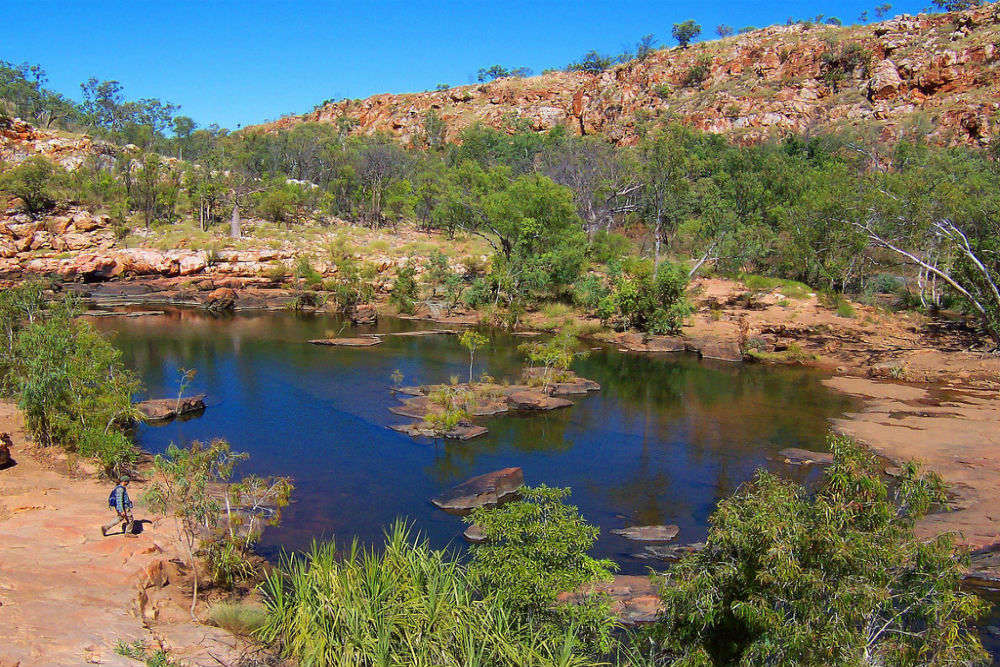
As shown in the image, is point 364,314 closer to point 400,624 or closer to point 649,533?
point 649,533

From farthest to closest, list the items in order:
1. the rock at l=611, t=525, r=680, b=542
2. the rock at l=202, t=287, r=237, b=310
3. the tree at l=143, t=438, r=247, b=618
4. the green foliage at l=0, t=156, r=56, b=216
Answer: the green foliage at l=0, t=156, r=56, b=216, the rock at l=202, t=287, r=237, b=310, the rock at l=611, t=525, r=680, b=542, the tree at l=143, t=438, r=247, b=618

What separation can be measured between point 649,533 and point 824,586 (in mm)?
11457

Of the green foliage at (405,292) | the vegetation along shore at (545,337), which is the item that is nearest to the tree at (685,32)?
the vegetation along shore at (545,337)

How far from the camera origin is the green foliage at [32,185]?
57.8 meters

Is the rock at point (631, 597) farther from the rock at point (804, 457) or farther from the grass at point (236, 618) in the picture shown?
the rock at point (804, 457)

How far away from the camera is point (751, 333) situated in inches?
1780

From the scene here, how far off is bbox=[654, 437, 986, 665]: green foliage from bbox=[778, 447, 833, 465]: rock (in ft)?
52.5

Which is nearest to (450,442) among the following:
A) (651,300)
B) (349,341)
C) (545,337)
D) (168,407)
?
(168,407)

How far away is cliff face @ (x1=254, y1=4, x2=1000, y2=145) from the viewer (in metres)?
78.4

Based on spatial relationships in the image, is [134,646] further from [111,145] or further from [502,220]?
[111,145]

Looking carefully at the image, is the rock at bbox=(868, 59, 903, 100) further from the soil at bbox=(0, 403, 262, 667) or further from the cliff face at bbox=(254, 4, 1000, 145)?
the soil at bbox=(0, 403, 262, 667)

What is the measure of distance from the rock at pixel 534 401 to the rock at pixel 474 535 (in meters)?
12.0

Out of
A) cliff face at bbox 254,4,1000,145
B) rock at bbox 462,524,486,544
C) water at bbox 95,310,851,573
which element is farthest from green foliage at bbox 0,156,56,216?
cliff face at bbox 254,4,1000,145

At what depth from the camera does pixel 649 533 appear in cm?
1988
